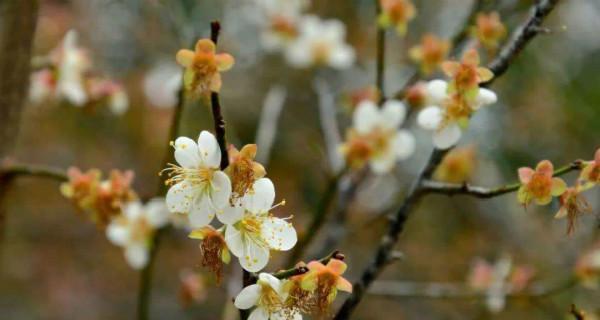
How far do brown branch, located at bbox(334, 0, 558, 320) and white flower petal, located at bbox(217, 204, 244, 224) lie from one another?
272mm

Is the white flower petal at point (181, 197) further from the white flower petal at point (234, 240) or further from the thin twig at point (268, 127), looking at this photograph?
the thin twig at point (268, 127)

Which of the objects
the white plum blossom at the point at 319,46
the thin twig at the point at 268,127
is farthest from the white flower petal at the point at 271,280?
the white plum blossom at the point at 319,46

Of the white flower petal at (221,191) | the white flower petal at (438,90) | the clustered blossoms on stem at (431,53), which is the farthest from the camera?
the clustered blossoms on stem at (431,53)

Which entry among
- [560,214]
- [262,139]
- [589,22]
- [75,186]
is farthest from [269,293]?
[589,22]

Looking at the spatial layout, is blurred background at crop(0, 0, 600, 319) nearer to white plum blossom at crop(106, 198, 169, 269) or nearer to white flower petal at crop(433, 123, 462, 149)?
white plum blossom at crop(106, 198, 169, 269)

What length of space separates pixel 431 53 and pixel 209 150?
0.85m

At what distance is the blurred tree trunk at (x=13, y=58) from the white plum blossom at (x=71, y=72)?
246 millimetres

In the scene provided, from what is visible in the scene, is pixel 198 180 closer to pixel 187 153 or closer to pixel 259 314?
pixel 187 153

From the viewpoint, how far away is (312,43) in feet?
7.54

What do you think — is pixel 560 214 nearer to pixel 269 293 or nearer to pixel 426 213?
pixel 269 293

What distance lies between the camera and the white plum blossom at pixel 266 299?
2.57 feet

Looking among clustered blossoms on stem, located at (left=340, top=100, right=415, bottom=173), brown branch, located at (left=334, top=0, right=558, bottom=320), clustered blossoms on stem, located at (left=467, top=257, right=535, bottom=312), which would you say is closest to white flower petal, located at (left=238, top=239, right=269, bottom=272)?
brown branch, located at (left=334, top=0, right=558, bottom=320)

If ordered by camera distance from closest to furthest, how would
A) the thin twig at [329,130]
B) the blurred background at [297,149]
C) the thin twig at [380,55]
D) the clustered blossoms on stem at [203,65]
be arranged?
the clustered blossoms on stem at [203,65], the thin twig at [380,55], the thin twig at [329,130], the blurred background at [297,149]

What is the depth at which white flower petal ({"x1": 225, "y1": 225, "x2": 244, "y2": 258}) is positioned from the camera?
31.3 inches
